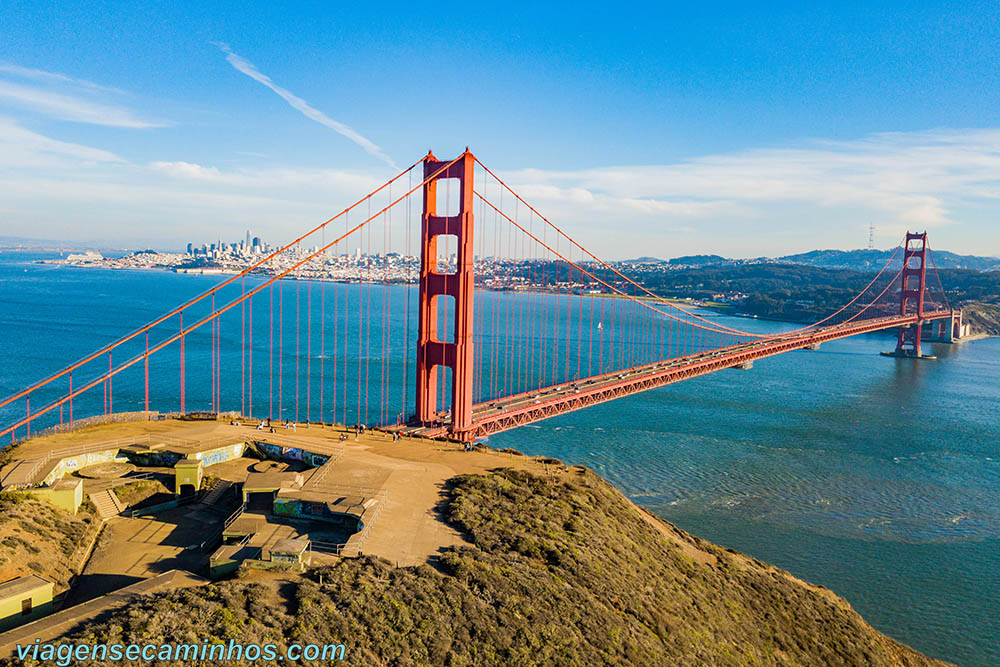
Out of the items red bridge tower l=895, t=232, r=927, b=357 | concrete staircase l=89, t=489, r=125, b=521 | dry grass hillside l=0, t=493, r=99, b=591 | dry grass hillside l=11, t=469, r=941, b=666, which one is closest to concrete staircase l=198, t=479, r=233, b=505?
concrete staircase l=89, t=489, r=125, b=521

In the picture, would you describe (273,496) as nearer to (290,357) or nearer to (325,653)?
(325,653)

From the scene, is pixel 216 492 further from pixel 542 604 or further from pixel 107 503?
pixel 542 604

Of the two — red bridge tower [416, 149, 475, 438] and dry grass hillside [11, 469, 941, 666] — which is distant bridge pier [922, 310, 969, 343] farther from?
red bridge tower [416, 149, 475, 438]

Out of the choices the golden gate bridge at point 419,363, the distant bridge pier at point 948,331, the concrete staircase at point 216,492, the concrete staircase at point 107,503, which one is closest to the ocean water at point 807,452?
the golden gate bridge at point 419,363

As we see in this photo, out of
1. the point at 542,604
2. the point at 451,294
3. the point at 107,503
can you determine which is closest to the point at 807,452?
the point at 451,294

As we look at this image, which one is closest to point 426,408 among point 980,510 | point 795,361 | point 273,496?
point 273,496

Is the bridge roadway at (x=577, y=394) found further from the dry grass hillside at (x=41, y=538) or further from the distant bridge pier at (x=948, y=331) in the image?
the distant bridge pier at (x=948, y=331)

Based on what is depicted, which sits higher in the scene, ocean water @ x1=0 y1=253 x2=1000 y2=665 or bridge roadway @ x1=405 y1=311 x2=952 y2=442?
bridge roadway @ x1=405 y1=311 x2=952 y2=442
